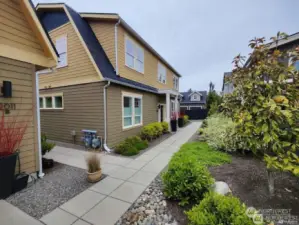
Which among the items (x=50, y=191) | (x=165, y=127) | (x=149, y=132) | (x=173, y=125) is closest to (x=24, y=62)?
(x=50, y=191)

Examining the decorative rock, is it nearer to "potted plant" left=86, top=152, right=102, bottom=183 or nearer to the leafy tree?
the leafy tree

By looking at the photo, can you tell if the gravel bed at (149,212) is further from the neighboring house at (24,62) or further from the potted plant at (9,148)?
the neighboring house at (24,62)

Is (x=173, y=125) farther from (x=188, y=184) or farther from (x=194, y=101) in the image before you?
(x=194, y=101)

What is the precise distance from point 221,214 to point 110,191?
2553mm

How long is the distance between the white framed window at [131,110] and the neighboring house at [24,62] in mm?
4020

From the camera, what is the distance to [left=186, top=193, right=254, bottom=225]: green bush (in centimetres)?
182

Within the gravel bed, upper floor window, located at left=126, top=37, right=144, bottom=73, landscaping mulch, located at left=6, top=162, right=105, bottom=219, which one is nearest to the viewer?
the gravel bed

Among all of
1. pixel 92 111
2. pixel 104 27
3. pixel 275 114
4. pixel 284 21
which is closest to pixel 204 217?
pixel 275 114

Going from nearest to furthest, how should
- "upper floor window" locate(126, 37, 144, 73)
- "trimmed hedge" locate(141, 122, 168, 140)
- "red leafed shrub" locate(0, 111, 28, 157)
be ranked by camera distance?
"red leafed shrub" locate(0, 111, 28, 157) < "upper floor window" locate(126, 37, 144, 73) < "trimmed hedge" locate(141, 122, 168, 140)

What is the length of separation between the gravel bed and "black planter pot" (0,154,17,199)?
2.66 m

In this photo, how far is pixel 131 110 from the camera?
8656 mm

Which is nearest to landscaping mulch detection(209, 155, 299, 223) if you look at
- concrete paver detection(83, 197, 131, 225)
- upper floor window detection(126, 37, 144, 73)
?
concrete paver detection(83, 197, 131, 225)

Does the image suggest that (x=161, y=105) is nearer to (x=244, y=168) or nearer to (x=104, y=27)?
(x=104, y=27)

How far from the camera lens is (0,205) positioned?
9.86 ft
